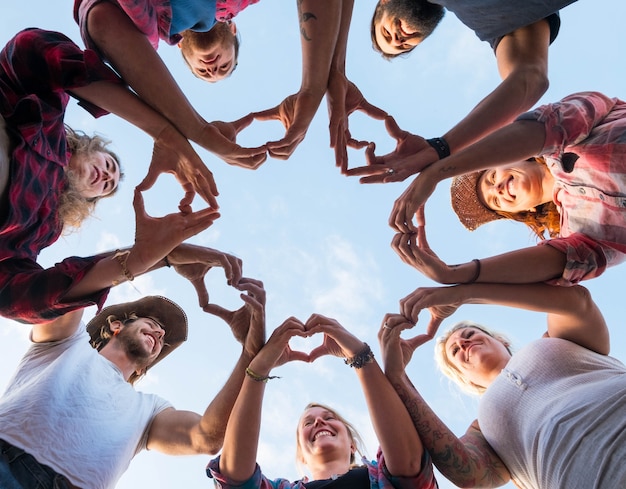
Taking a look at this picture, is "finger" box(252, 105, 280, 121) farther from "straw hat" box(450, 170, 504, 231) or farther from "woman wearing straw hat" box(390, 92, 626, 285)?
"straw hat" box(450, 170, 504, 231)

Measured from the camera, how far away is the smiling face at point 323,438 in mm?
3650

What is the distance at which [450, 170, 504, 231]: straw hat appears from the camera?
3.85 meters

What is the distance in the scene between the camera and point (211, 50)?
13.5ft

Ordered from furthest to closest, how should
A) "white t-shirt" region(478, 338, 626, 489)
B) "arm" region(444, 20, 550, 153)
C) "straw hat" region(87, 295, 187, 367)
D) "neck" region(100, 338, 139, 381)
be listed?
"straw hat" region(87, 295, 187, 367) → "neck" region(100, 338, 139, 381) → "arm" region(444, 20, 550, 153) → "white t-shirt" region(478, 338, 626, 489)

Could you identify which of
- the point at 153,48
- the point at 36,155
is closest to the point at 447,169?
the point at 153,48

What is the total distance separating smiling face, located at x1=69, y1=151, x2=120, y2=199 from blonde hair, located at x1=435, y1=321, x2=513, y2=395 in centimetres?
304

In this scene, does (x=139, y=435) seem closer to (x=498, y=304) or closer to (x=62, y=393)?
(x=62, y=393)

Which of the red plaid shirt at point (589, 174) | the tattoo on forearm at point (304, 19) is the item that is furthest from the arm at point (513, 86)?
the tattoo on forearm at point (304, 19)

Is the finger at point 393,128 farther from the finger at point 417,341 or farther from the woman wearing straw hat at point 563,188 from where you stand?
the finger at point 417,341

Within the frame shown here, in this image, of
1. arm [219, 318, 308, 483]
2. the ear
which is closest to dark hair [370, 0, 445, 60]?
arm [219, 318, 308, 483]

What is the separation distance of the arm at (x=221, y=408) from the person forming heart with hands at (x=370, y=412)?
145 mm

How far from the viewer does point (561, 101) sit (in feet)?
8.80

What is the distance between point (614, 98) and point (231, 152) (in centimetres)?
219

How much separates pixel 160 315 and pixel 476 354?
278 centimetres
